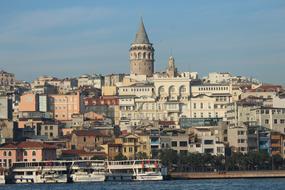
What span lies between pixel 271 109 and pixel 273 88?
29.6 metres

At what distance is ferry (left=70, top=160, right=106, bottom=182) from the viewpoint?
67375mm

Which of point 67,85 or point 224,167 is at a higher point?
point 67,85

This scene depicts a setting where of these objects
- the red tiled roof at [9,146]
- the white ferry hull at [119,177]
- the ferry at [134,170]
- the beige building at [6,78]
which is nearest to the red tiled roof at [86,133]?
the red tiled roof at [9,146]

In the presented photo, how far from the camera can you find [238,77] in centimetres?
13912

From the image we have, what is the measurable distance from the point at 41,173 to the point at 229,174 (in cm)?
1232

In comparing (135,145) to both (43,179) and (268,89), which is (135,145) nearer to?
(43,179)

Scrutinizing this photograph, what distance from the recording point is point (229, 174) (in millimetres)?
70812

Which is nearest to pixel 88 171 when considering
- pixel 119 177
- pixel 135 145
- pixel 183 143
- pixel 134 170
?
pixel 119 177

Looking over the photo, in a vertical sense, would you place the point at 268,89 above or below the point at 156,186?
above

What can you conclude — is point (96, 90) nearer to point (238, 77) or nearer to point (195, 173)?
point (238, 77)

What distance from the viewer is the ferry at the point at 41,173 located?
67.4 m

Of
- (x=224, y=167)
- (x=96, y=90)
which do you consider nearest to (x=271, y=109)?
(x=224, y=167)

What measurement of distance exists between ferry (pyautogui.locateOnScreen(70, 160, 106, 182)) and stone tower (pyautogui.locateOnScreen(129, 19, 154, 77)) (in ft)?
220

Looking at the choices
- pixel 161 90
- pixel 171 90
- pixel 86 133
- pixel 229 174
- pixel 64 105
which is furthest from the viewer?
pixel 161 90
